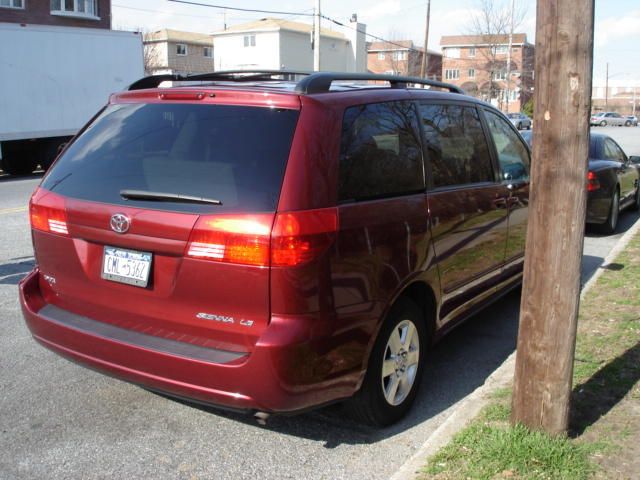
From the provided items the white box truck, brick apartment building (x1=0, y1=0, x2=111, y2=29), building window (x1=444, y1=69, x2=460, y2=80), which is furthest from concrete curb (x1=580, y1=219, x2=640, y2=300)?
building window (x1=444, y1=69, x2=460, y2=80)

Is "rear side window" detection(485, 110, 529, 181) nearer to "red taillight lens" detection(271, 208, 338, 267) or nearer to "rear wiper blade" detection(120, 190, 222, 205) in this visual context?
"red taillight lens" detection(271, 208, 338, 267)

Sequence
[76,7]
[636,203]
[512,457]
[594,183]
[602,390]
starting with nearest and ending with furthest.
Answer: [512,457] < [602,390] < [594,183] < [636,203] < [76,7]

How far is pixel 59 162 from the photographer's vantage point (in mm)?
3984

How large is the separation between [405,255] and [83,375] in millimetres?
2293

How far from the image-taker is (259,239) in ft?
10.1

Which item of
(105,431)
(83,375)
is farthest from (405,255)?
(83,375)

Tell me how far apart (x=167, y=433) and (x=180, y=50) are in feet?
246

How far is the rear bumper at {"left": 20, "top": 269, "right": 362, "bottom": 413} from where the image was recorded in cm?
309

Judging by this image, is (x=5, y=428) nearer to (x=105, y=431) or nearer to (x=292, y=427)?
(x=105, y=431)

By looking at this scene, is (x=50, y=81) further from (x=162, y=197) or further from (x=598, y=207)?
(x=162, y=197)

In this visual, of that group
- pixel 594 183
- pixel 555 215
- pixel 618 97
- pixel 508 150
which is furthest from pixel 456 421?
pixel 618 97

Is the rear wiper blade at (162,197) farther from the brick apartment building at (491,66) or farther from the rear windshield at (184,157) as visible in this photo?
the brick apartment building at (491,66)

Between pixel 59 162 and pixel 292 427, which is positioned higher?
pixel 59 162

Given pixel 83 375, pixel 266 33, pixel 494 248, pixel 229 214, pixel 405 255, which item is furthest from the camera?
pixel 266 33
